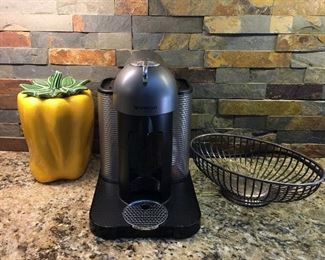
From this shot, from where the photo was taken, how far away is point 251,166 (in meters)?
0.87

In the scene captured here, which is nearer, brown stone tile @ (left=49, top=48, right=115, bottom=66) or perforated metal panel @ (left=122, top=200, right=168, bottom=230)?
perforated metal panel @ (left=122, top=200, right=168, bottom=230)

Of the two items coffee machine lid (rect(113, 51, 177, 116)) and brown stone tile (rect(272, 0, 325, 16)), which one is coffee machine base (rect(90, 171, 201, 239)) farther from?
brown stone tile (rect(272, 0, 325, 16))

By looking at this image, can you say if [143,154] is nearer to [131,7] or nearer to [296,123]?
[131,7]

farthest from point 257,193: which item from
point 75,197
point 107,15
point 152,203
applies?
point 107,15

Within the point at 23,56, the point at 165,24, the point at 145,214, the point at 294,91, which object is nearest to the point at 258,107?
the point at 294,91

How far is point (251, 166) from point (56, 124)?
48 cm

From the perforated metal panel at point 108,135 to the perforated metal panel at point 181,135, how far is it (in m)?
0.13

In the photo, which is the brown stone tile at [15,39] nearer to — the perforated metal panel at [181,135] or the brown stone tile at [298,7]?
the perforated metal panel at [181,135]

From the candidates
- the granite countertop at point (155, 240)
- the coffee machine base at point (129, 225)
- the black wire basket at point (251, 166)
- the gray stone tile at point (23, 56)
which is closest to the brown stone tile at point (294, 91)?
the black wire basket at point (251, 166)

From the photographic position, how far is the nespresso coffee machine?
1.87 feet

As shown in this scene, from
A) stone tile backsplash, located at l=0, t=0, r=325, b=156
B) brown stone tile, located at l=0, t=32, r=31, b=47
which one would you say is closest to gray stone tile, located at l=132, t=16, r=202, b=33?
stone tile backsplash, located at l=0, t=0, r=325, b=156

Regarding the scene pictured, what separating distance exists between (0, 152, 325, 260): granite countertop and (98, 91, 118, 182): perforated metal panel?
0.20 ft

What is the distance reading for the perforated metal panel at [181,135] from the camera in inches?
28.5

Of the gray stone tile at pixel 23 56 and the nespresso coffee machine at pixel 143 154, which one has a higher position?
the gray stone tile at pixel 23 56
